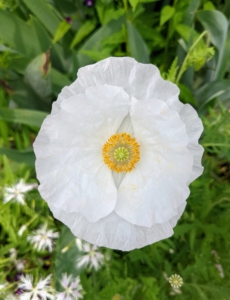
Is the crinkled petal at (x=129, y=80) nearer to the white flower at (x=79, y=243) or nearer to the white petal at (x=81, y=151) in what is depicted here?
the white petal at (x=81, y=151)

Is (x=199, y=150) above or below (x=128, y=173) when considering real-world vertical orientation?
above

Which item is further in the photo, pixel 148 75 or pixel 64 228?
pixel 64 228

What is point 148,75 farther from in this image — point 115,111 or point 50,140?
point 50,140

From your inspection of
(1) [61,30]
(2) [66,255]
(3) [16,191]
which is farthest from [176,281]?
(1) [61,30]

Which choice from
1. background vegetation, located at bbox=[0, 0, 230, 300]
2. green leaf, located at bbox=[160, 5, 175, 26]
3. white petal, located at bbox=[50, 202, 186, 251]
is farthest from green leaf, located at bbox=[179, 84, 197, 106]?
white petal, located at bbox=[50, 202, 186, 251]

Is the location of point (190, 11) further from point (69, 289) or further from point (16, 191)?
point (69, 289)

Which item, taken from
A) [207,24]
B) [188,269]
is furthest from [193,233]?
[207,24]

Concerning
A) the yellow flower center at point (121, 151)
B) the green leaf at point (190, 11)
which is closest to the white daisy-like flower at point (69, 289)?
the yellow flower center at point (121, 151)
